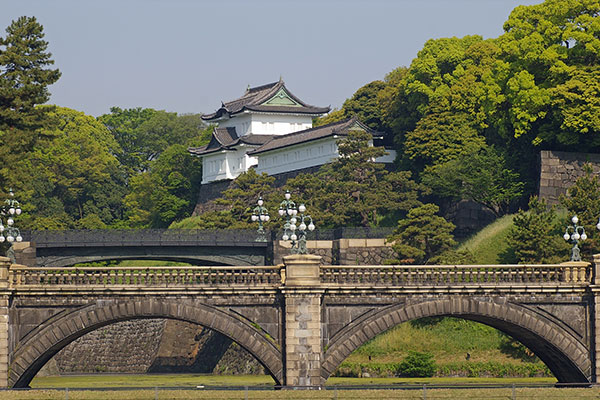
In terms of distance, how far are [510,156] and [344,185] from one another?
13151 millimetres

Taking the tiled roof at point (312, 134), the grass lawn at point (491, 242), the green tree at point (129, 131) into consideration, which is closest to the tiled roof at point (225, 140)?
the tiled roof at point (312, 134)

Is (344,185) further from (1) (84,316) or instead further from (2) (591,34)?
(1) (84,316)

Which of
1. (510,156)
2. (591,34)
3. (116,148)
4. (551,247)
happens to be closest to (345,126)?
(510,156)

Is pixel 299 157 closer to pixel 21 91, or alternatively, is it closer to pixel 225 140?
pixel 225 140

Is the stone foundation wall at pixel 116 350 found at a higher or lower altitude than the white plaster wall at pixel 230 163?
lower

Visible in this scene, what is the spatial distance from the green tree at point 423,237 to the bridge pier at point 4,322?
39772 millimetres

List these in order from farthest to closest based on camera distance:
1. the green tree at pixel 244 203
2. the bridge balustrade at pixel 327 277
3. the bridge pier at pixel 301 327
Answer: the green tree at pixel 244 203, the bridge balustrade at pixel 327 277, the bridge pier at pixel 301 327

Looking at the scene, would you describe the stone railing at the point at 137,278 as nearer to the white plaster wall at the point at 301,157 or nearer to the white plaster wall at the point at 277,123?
the white plaster wall at the point at 301,157

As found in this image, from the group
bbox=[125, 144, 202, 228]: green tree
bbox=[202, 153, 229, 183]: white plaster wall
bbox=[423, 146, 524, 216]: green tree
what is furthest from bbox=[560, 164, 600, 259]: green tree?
bbox=[125, 144, 202, 228]: green tree

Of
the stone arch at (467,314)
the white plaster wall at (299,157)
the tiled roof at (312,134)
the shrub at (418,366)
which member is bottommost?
the shrub at (418,366)

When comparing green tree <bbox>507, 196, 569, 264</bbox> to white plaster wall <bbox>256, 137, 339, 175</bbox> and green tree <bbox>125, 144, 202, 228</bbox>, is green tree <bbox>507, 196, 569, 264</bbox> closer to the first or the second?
white plaster wall <bbox>256, 137, 339, 175</bbox>

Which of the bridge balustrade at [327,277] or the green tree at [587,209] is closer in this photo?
the bridge balustrade at [327,277]

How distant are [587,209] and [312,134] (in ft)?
147

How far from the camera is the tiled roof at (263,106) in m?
142
